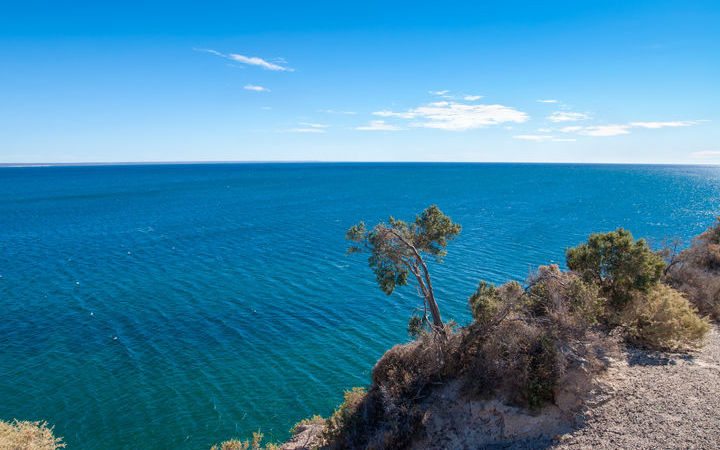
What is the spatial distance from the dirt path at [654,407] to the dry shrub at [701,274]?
7.51m

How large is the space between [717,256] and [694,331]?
1457 centimetres

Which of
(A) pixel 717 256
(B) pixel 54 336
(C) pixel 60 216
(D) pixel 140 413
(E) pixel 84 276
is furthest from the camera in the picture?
(C) pixel 60 216

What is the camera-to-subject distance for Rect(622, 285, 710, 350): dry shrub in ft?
63.1

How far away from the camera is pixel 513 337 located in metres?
17.2

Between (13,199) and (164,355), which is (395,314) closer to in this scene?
(164,355)

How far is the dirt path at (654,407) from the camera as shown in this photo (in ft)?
46.4

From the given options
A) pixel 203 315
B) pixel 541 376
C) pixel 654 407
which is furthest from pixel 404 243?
pixel 203 315

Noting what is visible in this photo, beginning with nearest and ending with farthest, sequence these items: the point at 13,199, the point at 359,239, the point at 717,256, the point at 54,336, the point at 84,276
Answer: the point at 359,239, the point at 717,256, the point at 54,336, the point at 84,276, the point at 13,199

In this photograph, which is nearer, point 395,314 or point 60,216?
point 395,314

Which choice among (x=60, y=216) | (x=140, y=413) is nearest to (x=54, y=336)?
(x=140, y=413)

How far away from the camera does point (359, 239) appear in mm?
20891

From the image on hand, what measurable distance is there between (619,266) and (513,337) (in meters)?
8.68

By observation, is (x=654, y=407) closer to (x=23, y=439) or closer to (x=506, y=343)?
(x=506, y=343)

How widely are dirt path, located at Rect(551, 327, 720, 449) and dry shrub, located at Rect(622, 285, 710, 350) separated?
107 centimetres
